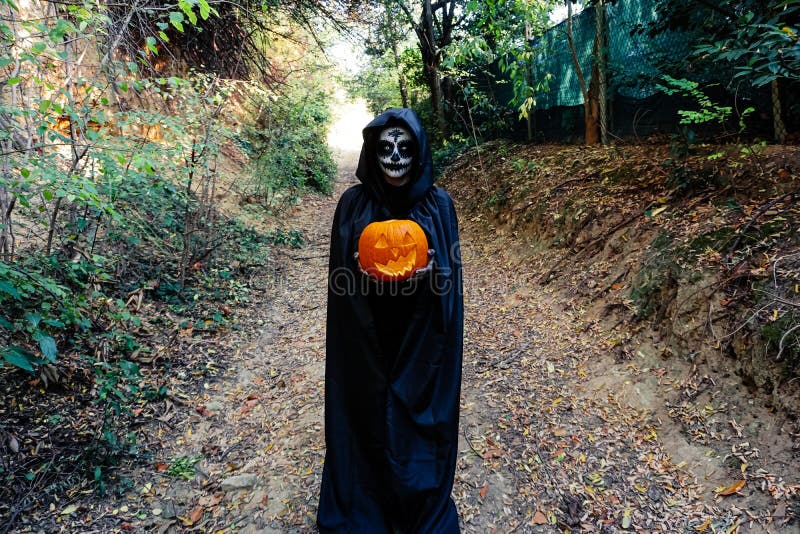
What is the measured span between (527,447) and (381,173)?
2.24m

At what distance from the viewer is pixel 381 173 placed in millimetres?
2396

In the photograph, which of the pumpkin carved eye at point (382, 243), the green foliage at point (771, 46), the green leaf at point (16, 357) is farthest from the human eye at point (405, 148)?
the green foliage at point (771, 46)

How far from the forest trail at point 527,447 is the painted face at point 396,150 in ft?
6.91

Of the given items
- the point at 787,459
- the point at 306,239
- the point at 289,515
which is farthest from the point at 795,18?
the point at 306,239

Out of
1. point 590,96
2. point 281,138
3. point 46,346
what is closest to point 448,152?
point 281,138

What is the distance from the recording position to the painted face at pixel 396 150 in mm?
2295

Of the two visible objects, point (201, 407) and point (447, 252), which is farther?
point (201, 407)

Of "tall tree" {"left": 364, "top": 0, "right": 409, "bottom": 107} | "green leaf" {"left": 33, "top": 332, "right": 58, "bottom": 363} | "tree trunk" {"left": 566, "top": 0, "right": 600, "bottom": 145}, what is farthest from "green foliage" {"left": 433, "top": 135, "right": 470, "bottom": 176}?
"green leaf" {"left": 33, "top": 332, "right": 58, "bottom": 363}

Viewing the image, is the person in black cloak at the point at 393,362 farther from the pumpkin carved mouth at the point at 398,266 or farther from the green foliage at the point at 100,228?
the green foliage at the point at 100,228

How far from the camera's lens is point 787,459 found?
249cm

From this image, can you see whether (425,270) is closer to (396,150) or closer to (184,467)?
(396,150)

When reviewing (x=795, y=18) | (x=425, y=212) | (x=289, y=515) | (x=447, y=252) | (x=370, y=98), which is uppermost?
(x=370, y=98)

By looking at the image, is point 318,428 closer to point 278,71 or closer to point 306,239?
point 306,239

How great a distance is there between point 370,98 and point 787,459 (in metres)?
21.1
